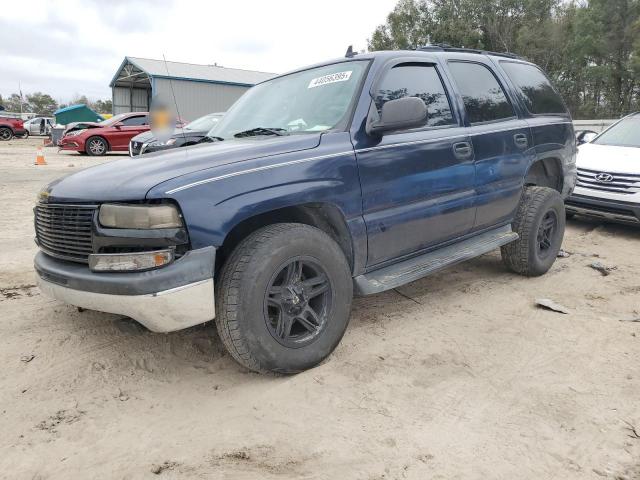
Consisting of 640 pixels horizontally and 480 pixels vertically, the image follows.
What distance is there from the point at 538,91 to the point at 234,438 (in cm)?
410

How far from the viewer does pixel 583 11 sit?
94.2 feet

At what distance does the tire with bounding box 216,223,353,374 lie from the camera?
2490 millimetres

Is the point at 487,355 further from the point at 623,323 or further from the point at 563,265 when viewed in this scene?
the point at 563,265

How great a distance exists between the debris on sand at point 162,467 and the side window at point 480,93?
3.06 metres

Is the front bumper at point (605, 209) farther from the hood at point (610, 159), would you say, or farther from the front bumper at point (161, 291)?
the front bumper at point (161, 291)

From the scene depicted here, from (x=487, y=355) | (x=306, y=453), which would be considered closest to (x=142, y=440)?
(x=306, y=453)

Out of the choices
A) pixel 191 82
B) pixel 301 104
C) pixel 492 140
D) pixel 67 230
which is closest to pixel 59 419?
pixel 67 230

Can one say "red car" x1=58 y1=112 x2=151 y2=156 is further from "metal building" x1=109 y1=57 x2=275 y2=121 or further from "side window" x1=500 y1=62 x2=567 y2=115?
"side window" x1=500 y1=62 x2=567 y2=115

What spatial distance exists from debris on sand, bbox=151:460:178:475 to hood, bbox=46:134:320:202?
1187 millimetres

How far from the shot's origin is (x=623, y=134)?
7.21 m

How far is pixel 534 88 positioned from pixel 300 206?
3006 mm

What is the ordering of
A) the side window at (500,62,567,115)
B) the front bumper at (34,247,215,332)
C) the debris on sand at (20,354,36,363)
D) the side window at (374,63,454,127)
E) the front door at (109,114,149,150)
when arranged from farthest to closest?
1. the front door at (109,114,149,150)
2. the side window at (500,62,567,115)
3. the side window at (374,63,454,127)
4. the debris on sand at (20,354,36,363)
5. the front bumper at (34,247,215,332)

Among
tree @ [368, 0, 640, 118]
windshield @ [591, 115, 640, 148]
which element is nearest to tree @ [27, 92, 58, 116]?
tree @ [368, 0, 640, 118]

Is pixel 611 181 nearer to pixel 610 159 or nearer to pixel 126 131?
pixel 610 159
